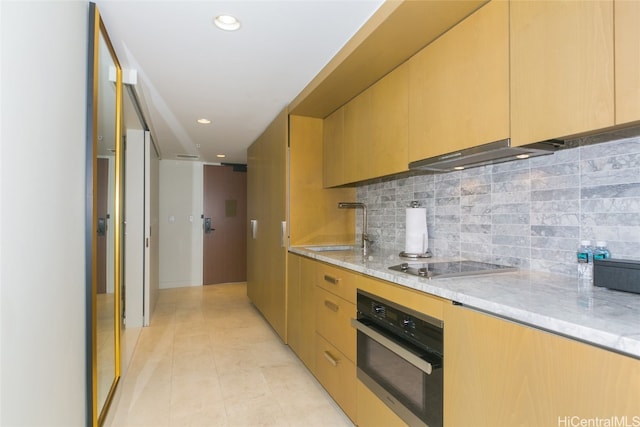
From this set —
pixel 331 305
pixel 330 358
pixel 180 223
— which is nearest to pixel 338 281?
pixel 331 305

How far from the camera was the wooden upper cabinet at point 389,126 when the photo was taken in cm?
195

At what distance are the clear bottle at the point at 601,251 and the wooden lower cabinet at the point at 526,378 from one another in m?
0.61

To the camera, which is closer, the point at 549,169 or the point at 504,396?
the point at 504,396

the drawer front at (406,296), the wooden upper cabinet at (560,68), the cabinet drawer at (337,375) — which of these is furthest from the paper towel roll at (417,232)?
the wooden upper cabinet at (560,68)

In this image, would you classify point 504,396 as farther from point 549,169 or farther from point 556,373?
point 549,169

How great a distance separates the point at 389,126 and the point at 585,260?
1221 millimetres

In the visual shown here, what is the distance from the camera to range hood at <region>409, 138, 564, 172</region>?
54.0 inches

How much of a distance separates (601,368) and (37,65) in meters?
1.80

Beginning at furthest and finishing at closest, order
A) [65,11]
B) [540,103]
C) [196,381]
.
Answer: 1. [196,381]
2. [65,11]
3. [540,103]

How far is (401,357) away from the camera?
1.46 meters

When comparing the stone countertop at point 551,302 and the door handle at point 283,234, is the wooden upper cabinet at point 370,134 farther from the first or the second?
the stone countertop at point 551,302

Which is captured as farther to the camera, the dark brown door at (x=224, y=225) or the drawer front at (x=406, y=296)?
the dark brown door at (x=224, y=225)

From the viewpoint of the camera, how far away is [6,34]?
90cm

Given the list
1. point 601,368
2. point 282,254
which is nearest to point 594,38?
point 601,368
